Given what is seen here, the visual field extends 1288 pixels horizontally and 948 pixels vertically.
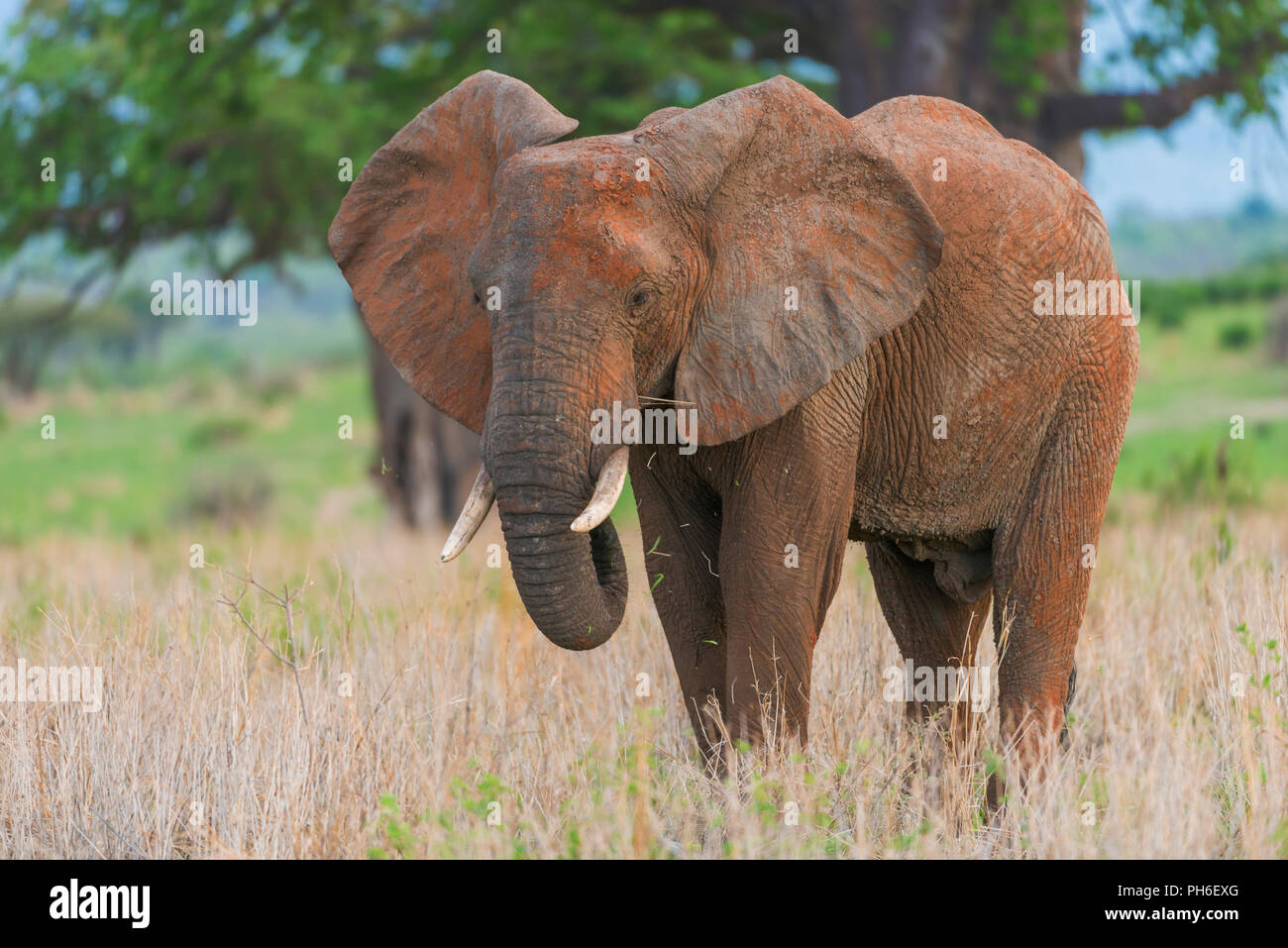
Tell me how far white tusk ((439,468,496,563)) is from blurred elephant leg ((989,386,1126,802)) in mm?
2050

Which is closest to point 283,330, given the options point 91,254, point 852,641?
point 91,254

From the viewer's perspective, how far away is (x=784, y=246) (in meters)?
5.14

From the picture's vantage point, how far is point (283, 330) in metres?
130

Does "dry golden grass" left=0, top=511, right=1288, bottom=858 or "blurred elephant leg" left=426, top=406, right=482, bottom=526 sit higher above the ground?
"blurred elephant leg" left=426, top=406, right=482, bottom=526

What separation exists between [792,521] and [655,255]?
1.01 meters

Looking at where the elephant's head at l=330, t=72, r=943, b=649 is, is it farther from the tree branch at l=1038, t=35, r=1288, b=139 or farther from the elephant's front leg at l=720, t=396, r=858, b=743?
the tree branch at l=1038, t=35, r=1288, b=139

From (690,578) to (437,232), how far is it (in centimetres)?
153

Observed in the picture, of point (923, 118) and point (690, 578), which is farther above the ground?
point (923, 118)

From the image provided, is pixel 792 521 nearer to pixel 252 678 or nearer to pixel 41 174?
pixel 252 678

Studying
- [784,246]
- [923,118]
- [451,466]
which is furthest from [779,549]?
[451,466]
